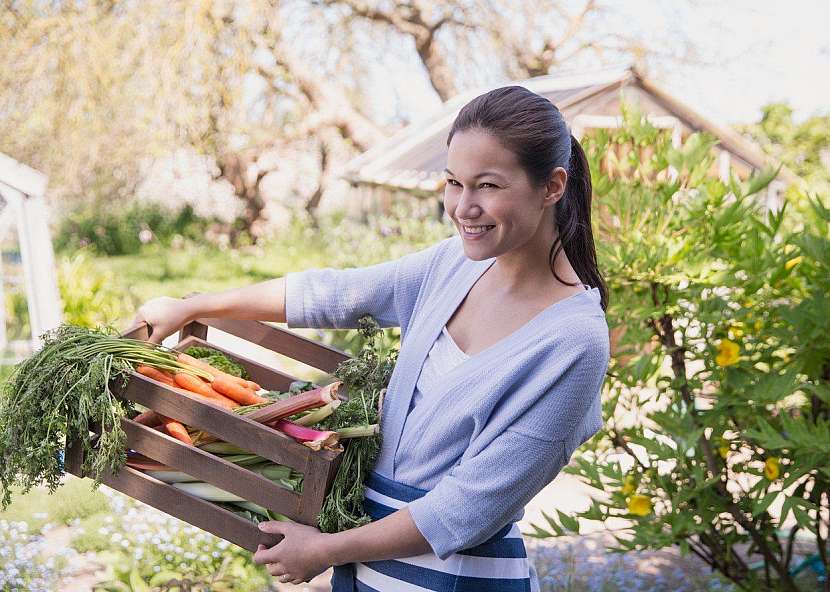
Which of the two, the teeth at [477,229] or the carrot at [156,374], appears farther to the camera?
the carrot at [156,374]

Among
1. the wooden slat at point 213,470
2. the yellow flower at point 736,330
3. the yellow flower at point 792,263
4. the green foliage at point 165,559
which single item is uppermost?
the yellow flower at point 792,263

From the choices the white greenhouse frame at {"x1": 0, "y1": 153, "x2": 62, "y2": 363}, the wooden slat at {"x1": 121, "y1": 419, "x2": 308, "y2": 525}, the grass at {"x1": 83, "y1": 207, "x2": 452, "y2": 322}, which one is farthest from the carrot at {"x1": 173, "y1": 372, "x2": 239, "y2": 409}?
the grass at {"x1": 83, "y1": 207, "x2": 452, "y2": 322}

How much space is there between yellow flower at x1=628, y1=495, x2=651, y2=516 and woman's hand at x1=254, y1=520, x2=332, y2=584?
1.74 meters

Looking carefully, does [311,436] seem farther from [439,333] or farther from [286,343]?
[286,343]

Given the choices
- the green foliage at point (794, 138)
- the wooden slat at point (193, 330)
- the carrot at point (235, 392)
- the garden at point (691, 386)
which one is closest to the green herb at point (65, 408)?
the carrot at point (235, 392)

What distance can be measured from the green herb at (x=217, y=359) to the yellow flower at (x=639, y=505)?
1.60m

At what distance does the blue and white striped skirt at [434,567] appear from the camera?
5.08 ft

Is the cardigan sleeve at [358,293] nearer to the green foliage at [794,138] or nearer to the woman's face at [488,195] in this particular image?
the woman's face at [488,195]

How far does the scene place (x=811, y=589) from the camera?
12.7 ft

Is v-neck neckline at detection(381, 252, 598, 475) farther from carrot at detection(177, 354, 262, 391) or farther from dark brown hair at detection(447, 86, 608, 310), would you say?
carrot at detection(177, 354, 262, 391)

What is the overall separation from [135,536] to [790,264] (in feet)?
9.06

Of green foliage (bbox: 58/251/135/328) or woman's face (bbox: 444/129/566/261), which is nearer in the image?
woman's face (bbox: 444/129/566/261)

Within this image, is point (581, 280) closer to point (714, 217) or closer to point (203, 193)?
point (714, 217)

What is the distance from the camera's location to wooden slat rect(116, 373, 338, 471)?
1.51 m
